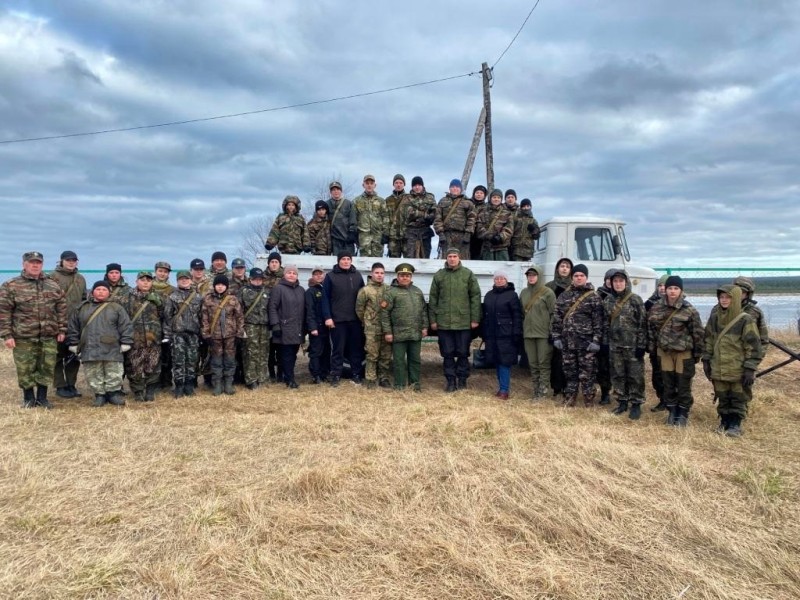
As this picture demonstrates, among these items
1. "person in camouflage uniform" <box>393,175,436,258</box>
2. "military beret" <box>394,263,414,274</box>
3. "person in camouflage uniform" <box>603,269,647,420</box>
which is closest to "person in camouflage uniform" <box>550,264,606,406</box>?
"person in camouflage uniform" <box>603,269,647,420</box>

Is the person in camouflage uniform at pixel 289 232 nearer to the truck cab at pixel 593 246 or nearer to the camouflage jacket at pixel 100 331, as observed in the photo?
the camouflage jacket at pixel 100 331

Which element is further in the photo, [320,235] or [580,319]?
[320,235]

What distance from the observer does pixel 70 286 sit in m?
7.00

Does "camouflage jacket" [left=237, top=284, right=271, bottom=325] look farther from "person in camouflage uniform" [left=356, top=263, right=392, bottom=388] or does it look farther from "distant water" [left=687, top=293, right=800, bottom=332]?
"distant water" [left=687, top=293, right=800, bottom=332]

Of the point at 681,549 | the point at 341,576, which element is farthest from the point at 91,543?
the point at 681,549

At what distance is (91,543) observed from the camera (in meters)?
3.12

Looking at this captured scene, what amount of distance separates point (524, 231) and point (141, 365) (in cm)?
581

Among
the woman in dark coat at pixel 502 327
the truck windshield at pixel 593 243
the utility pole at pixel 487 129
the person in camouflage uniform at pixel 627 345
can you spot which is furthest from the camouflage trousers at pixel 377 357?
the utility pole at pixel 487 129

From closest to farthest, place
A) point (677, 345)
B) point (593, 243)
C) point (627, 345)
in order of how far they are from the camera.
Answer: point (677, 345) < point (627, 345) < point (593, 243)

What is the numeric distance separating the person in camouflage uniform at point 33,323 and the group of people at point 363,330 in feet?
0.04

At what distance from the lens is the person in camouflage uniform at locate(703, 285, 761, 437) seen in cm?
519

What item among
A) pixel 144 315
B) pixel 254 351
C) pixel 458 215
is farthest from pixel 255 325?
pixel 458 215

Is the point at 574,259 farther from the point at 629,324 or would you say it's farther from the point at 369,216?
the point at 369,216

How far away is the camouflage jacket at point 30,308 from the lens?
239 inches
